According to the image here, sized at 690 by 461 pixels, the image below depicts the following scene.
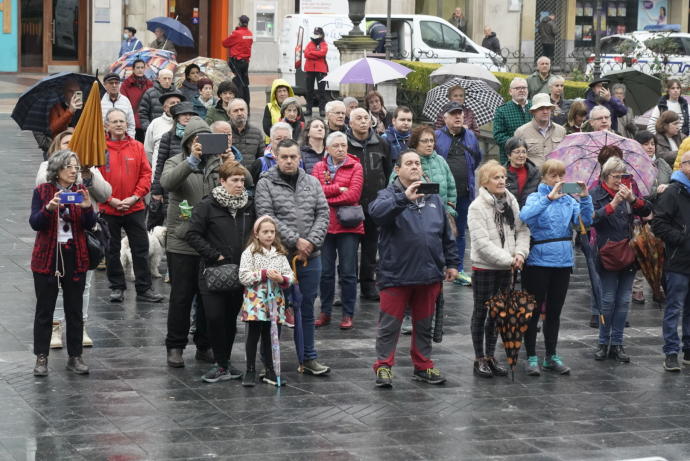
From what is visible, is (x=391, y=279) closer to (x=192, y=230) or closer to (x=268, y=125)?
(x=192, y=230)

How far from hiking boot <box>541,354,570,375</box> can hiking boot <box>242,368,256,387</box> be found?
2359 millimetres

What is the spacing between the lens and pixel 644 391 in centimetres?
987

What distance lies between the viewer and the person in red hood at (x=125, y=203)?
12094 mm

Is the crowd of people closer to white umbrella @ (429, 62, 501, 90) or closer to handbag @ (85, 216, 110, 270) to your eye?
handbag @ (85, 216, 110, 270)

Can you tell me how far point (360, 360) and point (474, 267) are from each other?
119 cm

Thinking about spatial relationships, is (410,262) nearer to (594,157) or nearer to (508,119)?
(594,157)

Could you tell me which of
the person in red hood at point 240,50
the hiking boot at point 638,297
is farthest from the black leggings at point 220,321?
the person in red hood at point 240,50

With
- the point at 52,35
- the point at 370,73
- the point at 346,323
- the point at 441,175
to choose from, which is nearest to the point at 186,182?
the point at 346,323

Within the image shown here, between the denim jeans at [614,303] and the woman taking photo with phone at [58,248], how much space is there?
4.17 m

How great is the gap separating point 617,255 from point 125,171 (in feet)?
14.8

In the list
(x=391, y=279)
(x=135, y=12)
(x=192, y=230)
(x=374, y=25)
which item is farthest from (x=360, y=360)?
(x=135, y=12)

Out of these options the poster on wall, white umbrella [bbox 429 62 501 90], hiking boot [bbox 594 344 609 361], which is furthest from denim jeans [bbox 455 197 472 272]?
the poster on wall

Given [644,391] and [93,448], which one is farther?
[644,391]

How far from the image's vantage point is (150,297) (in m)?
12.3
